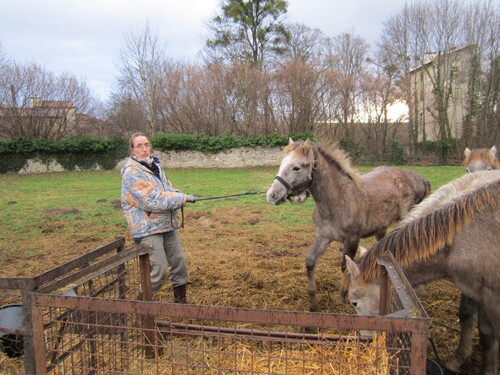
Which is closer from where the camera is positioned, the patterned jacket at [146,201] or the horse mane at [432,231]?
the horse mane at [432,231]

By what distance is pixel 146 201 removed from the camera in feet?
10.4

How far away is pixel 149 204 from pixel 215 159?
2090cm

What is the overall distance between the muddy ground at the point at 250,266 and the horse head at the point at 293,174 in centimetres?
126

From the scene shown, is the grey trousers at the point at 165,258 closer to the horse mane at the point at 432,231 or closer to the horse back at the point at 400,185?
the horse mane at the point at 432,231

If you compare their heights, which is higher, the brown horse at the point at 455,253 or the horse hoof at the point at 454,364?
the brown horse at the point at 455,253

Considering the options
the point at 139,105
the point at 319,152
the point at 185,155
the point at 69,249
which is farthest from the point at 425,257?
the point at 139,105

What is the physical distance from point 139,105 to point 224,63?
7946 mm

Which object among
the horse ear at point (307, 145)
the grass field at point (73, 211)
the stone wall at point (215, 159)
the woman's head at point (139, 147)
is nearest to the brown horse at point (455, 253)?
the horse ear at point (307, 145)

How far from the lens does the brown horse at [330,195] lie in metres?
3.90

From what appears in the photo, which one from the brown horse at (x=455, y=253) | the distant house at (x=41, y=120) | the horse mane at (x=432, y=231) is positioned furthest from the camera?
the distant house at (x=41, y=120)

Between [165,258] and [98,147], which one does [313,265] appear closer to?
[165,258]

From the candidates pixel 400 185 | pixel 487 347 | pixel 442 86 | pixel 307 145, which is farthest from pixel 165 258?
pixel 442 86

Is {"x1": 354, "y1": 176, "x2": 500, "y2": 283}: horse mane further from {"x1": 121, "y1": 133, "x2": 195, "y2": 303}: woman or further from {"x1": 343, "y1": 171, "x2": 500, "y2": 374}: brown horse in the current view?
{"x1": 121, "y1": 133, "x2": 195, "y2": 303}: woman

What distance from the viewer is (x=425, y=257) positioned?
244cm
